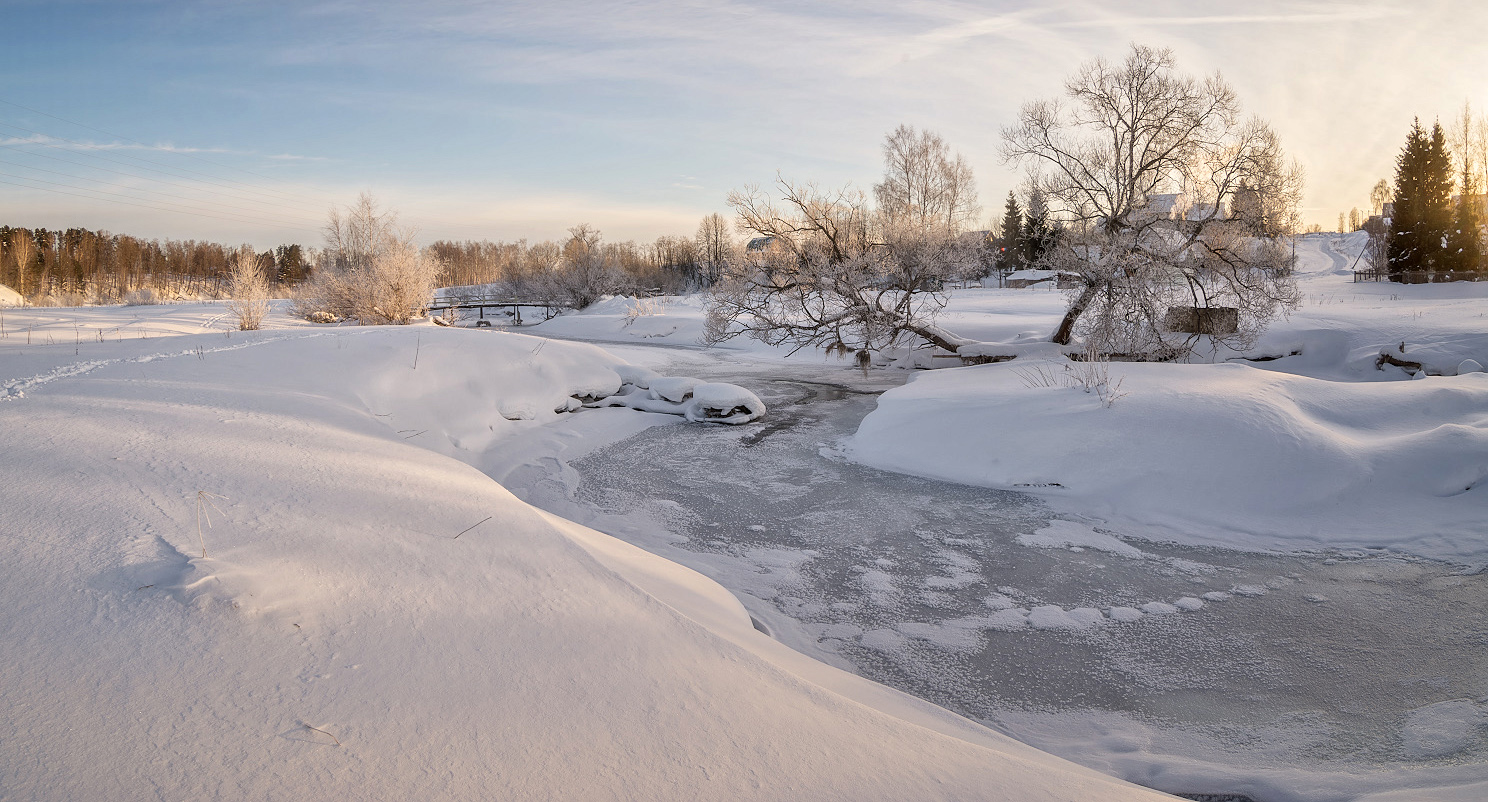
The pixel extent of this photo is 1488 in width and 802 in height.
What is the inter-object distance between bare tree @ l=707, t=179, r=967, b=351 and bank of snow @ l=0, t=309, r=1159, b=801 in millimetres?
12923

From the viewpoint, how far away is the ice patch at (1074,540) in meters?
5.91

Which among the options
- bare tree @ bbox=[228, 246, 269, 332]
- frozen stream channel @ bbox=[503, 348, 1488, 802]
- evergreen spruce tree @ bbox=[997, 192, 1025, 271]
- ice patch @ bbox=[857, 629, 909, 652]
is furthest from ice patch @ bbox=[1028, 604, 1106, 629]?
evergreen spruce tree @ bbox=[997, 192, 1025, 271]

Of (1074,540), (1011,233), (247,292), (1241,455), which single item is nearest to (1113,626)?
(1074,540)

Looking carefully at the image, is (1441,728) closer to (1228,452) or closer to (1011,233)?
(1228,452)

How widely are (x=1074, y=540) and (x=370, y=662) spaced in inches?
213

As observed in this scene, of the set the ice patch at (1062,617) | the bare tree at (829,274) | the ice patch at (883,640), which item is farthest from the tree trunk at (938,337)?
the ice patch at (883,640)

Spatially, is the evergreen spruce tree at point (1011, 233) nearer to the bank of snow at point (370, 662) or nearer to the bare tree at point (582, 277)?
the bare tree at point (582, 277)

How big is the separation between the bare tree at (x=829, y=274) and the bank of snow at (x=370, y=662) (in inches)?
509

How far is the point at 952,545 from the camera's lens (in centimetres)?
608

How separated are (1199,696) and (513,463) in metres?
7.21

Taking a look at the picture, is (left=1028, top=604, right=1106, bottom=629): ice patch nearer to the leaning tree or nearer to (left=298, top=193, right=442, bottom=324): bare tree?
the leaning tree

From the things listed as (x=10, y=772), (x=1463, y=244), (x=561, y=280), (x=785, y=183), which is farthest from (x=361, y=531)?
(x=1463, y=244)

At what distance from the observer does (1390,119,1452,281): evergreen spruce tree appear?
32.2 m

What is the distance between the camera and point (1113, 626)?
15.0 ft
